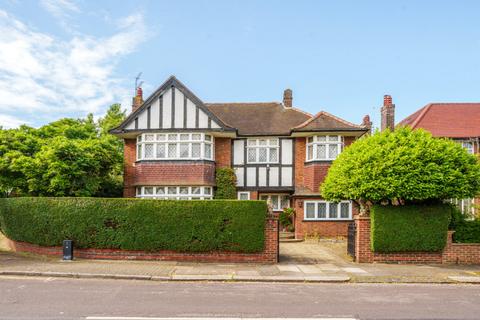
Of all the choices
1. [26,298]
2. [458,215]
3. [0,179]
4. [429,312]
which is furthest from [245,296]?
[0,179]

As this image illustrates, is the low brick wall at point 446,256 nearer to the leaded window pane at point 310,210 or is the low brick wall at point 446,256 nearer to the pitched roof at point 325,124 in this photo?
the leaded window pane at point 310,210

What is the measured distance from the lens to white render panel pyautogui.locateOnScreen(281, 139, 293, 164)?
23625 mm

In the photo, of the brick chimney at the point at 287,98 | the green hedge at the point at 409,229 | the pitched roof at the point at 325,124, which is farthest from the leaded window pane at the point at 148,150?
the green hedge at the point at 409,229

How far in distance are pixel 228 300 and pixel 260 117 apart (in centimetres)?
1767

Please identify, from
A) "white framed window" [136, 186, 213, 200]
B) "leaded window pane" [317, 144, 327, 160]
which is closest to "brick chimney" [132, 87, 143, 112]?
"white framed window" [136, 186, 213, 200]

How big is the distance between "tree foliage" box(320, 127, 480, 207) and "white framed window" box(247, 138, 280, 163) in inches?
353

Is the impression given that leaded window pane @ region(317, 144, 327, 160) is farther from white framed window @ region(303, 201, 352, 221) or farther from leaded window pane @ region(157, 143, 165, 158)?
leaded window pane @ region(157, 143, 165, 158)

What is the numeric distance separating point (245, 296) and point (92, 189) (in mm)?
13644

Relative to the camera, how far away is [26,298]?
27.8 feet

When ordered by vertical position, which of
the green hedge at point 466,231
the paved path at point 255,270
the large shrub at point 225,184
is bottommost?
the paved path at point 255,270

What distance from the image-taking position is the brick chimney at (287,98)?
26.2 m

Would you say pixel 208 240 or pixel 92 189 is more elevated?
pixel 92 189

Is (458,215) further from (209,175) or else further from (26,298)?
(26,298)

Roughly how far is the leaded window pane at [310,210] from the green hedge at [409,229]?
313 inches
